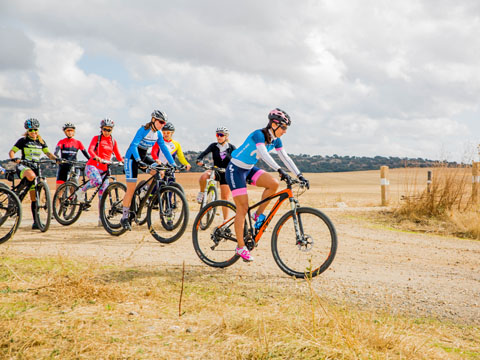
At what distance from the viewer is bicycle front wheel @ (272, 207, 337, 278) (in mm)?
5160

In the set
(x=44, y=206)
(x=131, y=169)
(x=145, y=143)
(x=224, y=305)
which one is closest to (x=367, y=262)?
(x=224, y=305)

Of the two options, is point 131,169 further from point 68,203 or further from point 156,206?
point 68,203

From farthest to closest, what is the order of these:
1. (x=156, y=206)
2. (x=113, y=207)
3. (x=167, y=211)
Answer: (x=113, y=207)
(x=156, y=206)
(x=167, y=211)

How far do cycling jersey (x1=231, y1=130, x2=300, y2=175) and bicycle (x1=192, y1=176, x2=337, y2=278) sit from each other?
339mm

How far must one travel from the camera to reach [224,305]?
4.22 meters

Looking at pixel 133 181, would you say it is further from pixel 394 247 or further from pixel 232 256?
pixel 394 247

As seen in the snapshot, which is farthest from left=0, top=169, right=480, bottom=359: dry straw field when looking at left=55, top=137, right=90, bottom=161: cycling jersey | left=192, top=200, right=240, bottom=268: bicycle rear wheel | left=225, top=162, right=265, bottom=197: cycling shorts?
left=55, top=137, right=90, bottom=161: cycling jersey

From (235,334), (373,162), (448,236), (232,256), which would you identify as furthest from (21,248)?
(373,162)

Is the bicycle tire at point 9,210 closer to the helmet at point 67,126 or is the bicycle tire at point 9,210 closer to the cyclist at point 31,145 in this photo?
the cyclist at point 31,145

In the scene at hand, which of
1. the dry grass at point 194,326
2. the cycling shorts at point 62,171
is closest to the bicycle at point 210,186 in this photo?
the cycling shorts at point 62,171

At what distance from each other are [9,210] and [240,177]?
477 centimetres

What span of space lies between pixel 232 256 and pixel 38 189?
533 cm

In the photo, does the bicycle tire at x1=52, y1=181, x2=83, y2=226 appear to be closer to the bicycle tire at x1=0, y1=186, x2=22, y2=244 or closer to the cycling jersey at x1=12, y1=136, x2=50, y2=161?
the cycling jersey at x1=12, y1=136, x2=50, y2=161

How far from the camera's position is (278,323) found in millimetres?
3535
